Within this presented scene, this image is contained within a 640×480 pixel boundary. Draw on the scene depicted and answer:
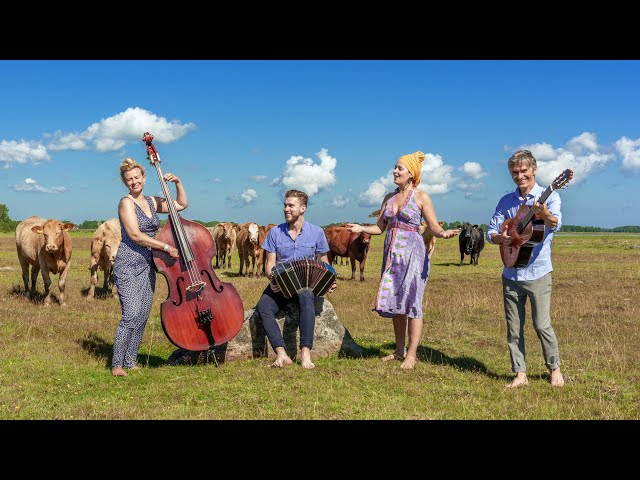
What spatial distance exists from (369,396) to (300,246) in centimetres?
223

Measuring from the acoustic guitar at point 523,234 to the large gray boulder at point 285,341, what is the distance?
107 inches

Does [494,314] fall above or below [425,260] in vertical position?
below

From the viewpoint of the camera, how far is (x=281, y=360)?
Result: 24.8 feet

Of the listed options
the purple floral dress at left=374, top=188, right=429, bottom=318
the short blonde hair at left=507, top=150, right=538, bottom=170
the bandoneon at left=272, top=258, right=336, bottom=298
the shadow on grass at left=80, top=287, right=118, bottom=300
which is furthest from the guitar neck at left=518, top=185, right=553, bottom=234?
the shadow on grass at left=80, top=287, right=118, bottom=300

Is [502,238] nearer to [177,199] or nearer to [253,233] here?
[177,199]

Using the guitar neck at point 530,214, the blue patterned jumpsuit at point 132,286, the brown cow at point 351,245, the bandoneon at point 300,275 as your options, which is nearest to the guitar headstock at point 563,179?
the guitar neck at point 530,214

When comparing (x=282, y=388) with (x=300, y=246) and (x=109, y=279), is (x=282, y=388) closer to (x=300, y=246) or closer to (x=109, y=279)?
(x=300, y=246)

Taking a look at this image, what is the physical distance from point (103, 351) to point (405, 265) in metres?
4.65

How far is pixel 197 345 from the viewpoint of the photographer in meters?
7.34

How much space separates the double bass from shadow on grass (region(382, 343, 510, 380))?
2.73 meters

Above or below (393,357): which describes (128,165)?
above

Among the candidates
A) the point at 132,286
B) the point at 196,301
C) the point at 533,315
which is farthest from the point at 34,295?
the point at 533,315

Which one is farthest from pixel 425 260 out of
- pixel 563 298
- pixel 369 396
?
pixel 563 298

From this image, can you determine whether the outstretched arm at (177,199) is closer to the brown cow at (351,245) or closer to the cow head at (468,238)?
the brown cow at (351,245)
